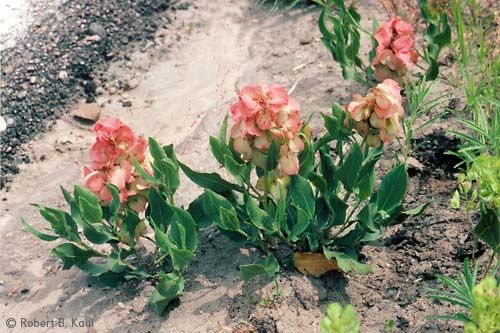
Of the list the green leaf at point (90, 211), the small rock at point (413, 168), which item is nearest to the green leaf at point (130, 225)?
the green leaf at point (90, 211)

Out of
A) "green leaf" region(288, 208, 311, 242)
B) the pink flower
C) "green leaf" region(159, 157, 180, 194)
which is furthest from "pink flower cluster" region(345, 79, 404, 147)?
the pink flower

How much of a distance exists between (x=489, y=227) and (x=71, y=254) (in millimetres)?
1310

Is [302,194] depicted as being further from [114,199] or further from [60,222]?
[60,222]

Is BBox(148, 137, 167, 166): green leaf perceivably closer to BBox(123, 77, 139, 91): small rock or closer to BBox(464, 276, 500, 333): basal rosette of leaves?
BBox(464, 276, 500, 333): basal rosette of leaves

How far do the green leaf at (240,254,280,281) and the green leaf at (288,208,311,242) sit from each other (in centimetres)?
10

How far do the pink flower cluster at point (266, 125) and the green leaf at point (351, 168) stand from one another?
17cm

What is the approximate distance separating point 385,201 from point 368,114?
0.33 m

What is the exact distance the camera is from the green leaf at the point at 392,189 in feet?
8.96

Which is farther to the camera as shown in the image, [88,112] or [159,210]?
[88,112]

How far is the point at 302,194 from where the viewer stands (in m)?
2.69

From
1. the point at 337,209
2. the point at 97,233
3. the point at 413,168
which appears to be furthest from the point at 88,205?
the point at 413,168

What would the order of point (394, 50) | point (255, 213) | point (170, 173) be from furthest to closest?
1. point (394, 50)
2. point (170, 173)
3. point (255, 213)

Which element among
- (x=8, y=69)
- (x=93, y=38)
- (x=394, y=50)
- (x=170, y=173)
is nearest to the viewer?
(x=170, y=173)

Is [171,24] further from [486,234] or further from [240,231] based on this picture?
[486,234]
